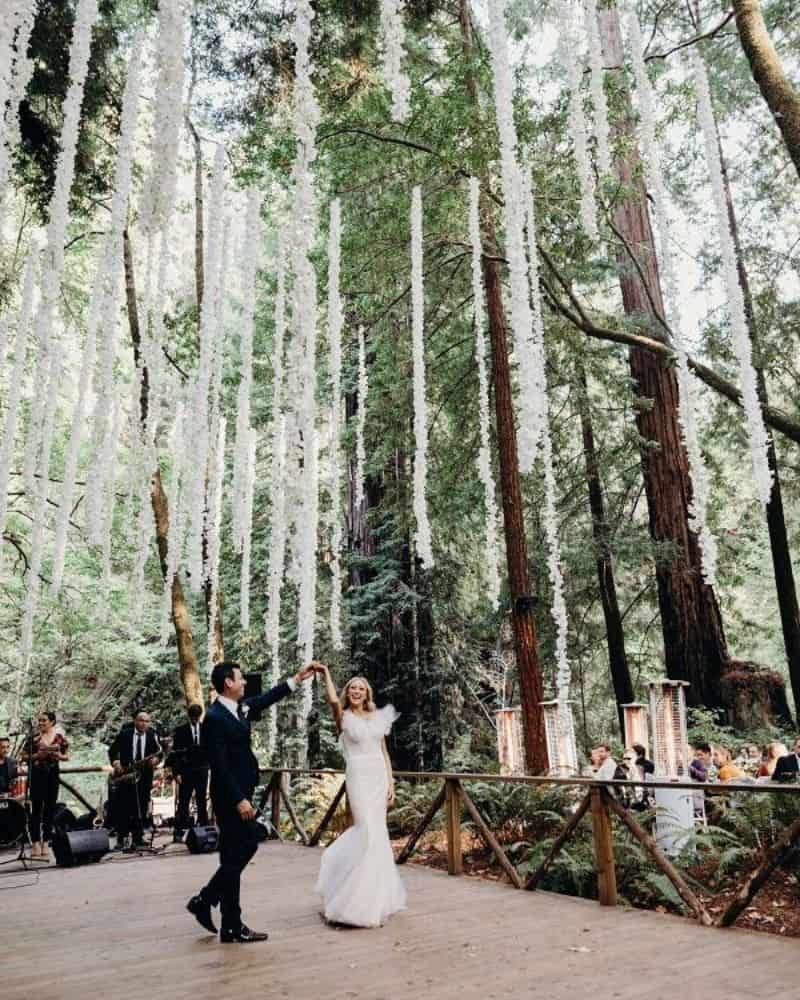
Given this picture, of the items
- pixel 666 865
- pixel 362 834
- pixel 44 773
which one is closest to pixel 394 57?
pixel 362 834

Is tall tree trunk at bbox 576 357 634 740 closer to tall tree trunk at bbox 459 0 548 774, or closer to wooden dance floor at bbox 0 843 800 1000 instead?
tall tree trunk at bbox 459 0 548 774

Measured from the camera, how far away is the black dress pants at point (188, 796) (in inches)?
334

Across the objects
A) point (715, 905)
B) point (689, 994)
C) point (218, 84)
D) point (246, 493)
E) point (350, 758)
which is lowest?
point (715, 905)

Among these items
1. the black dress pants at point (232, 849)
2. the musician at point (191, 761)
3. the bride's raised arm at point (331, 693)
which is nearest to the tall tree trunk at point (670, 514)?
the musician at point (191, 761)

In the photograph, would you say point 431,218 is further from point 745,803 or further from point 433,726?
point 433,726

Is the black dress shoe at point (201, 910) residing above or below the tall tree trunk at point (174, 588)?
below

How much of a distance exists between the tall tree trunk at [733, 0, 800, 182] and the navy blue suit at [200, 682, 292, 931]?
642 cm

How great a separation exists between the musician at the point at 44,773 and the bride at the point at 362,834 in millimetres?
4140

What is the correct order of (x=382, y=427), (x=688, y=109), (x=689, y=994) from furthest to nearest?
1. (x=382, y=427)
2. (x=688, y=109)
3. (x=689, y=994)

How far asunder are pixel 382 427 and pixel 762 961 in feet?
31.0

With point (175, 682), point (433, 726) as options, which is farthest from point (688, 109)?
point (175, 682)

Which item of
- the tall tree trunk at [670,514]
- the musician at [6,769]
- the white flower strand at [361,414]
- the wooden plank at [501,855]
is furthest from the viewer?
the tall tree trunk at [670,514]

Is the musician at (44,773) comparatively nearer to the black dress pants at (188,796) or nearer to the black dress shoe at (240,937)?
the black dress pants at (188,796)

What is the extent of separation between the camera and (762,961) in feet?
11.7
